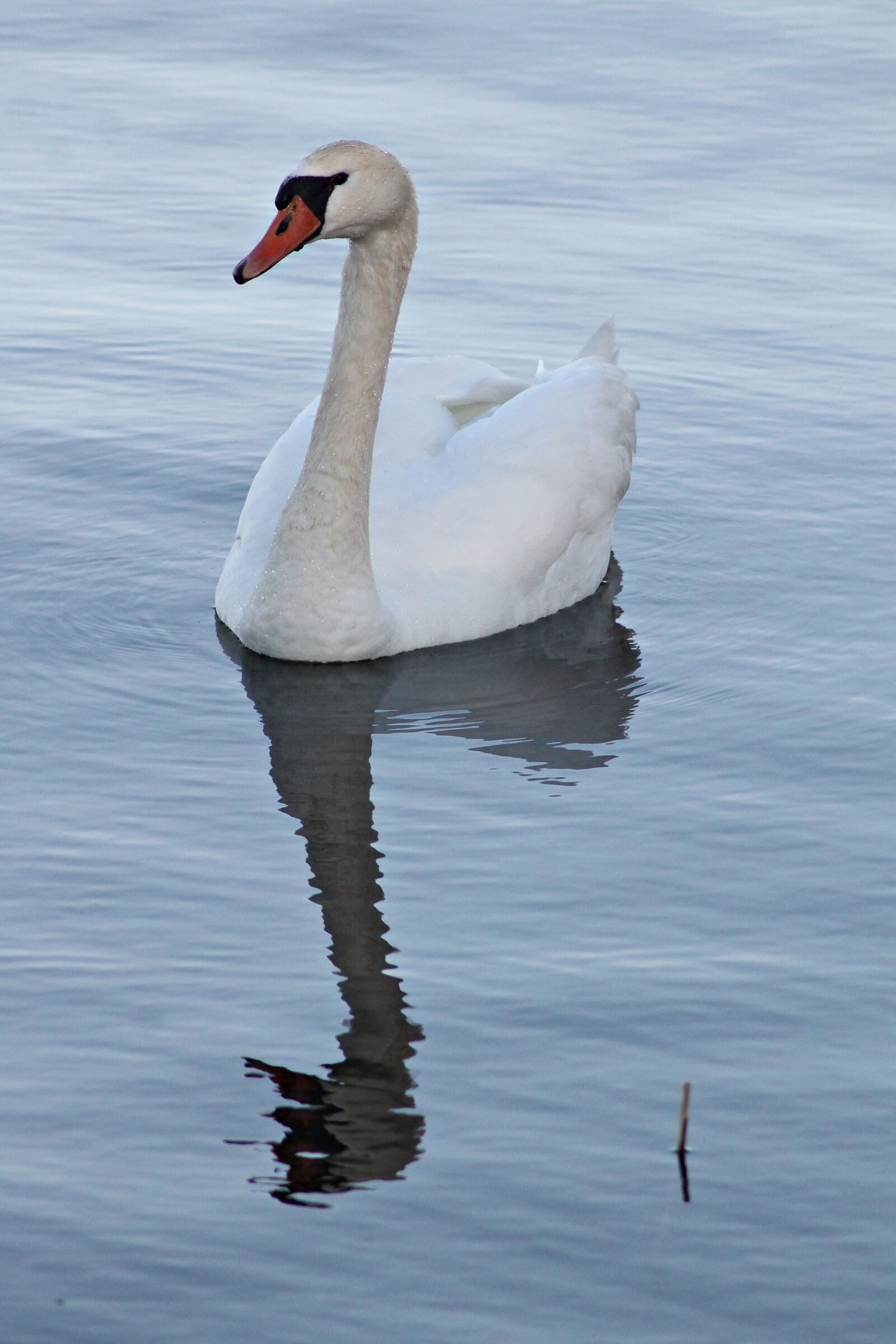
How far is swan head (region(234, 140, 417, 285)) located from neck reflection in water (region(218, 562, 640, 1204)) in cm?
168

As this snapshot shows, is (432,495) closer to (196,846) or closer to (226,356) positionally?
(196,846)

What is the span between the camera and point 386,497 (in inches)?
385

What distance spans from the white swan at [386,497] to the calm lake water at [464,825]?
0.64 feet

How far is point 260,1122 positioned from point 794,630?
171 inches

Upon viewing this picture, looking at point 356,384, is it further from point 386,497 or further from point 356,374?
point 386,497

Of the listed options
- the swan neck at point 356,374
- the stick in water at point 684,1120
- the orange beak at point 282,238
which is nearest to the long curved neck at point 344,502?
the swan neck at point 356,374

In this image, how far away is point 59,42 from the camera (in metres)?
19.2

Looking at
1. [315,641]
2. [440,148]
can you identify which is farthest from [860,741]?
[440,148]

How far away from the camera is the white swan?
29.5 feet

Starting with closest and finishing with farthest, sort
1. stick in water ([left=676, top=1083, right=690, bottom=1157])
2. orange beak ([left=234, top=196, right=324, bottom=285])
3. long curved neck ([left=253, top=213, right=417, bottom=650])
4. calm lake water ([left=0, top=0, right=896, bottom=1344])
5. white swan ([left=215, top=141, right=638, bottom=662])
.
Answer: calm lake water ([left=0, top=0, right=896, bottom=1344]) < stick in water ([left=676, top=1083, right=690, bottom=1157]) < orange beak ([left=234, top=196, right=324, bottom=285]) < white swan ([left=215, top=141, right=638, bottom=662]) < long curved neck ([left=253, top=213, right=417, bottom=650])

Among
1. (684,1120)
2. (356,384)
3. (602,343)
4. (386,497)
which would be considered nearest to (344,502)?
(356,384)

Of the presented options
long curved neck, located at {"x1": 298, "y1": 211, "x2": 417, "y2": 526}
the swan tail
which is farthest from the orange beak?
the swan tail

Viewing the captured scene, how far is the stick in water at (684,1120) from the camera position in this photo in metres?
5.66

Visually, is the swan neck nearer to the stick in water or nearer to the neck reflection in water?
the neck reflection in water
